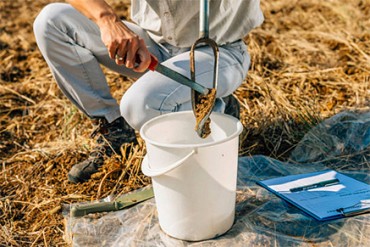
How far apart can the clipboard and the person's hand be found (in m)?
0.60

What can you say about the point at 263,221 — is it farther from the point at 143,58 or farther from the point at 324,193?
the point at 143,58

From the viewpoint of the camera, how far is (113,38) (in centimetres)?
174

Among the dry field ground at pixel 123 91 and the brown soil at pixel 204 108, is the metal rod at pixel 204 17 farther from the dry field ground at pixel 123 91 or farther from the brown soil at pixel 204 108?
the dry field ground at pixel 123 91

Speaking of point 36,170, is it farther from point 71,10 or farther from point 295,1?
point 295,1

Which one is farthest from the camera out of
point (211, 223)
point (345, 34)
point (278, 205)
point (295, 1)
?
point (295, 1)

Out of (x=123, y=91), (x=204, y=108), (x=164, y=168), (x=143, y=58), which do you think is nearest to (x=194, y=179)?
(x=164, y=168)

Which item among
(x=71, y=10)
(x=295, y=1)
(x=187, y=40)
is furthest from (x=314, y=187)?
(x=295, y=1)

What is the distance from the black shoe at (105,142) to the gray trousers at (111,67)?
4cm

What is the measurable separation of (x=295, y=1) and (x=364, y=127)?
2.13 m

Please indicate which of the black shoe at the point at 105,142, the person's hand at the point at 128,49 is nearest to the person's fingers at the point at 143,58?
the person's hand at the point at 128,49

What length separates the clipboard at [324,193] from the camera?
174 cm

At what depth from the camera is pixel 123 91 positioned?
304 cm

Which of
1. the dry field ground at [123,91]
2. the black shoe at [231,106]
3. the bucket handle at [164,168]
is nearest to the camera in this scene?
the bucket handle at [164,168]

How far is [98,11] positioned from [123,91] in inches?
45.9
